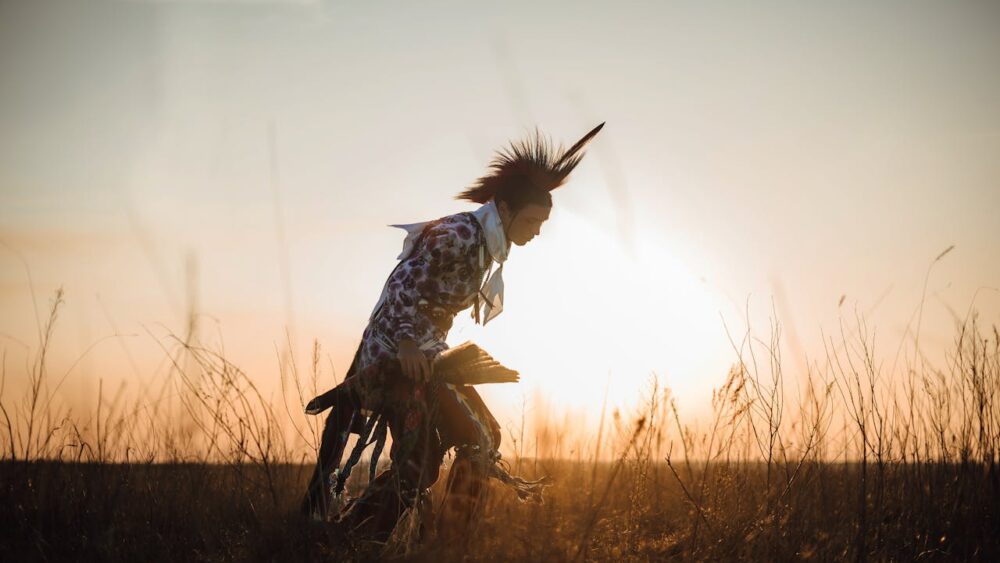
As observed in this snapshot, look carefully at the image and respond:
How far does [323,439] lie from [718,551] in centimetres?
176

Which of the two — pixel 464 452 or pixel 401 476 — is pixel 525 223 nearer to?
pixel 464 452

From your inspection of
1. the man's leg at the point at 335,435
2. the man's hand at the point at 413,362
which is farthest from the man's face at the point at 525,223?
the man's leg at the point at 335,435

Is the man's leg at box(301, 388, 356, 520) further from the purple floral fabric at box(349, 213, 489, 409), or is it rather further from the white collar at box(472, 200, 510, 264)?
the white collar at box(472, 200, 510, 264)

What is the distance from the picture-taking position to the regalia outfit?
3.47m

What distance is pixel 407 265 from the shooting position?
141 inches

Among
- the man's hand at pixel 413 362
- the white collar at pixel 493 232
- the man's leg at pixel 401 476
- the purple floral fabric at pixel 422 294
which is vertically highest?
the white collar at pixel 493 232

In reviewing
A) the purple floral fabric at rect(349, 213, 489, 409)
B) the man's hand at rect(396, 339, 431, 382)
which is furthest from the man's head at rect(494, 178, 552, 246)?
the man's hand at rect(396, 339, 431, 382)

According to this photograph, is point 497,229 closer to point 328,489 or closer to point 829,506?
point 328,489

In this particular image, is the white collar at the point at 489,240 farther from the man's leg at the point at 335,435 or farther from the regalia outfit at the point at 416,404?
the man's leg at the point at 335,435

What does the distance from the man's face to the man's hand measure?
2.40 feet

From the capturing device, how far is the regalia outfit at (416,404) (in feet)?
11.4

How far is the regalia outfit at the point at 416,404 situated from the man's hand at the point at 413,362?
0.05 m

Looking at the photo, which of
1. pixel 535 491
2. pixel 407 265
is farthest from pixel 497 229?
pixel 535 491

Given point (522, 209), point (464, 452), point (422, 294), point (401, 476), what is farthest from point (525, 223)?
point (401, 476)
